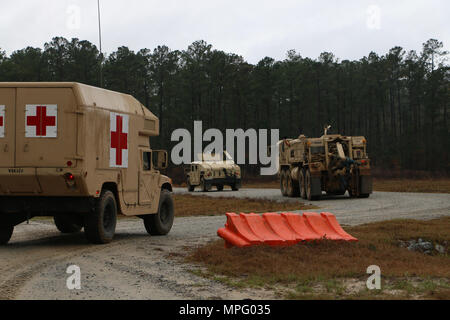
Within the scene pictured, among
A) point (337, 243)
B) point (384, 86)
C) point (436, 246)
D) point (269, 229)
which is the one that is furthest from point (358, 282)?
point (384, 86)

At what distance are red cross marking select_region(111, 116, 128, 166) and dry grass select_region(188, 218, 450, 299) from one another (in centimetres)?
290

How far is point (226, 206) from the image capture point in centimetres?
2661

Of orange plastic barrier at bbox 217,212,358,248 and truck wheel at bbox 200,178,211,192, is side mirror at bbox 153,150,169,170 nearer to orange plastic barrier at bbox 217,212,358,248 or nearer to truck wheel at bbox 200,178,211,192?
orange plastic barrier at bbox 217,212,358,248

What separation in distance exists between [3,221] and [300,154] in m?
19.6

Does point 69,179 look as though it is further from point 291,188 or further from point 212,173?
point 212,173

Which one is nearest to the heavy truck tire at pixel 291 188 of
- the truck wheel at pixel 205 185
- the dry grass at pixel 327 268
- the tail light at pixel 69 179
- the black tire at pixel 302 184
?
the black tire at pixel 302 184

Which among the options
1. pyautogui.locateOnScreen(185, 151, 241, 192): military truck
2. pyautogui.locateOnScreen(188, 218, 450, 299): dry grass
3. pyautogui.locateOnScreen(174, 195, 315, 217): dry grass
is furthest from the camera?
pyautogui.locateOnScreen(185, 151, 241, 192): military truck

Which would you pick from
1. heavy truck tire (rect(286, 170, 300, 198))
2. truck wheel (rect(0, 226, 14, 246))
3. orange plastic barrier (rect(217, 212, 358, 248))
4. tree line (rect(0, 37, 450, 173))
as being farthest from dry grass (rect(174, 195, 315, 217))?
tree line (rect(0, 37, 450, 173))

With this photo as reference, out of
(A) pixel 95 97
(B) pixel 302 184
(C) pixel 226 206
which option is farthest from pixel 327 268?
(B) pixel 302 184

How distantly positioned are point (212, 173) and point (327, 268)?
3157cm

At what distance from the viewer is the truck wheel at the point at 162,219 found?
15.4 m

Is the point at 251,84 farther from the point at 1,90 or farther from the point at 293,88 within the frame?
the point at 1,90

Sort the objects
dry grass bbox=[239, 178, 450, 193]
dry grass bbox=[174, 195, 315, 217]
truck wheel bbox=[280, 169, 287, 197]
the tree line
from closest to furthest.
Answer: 1. dry grass bbox=[174, 195, 315, 217]
2. truck wheel bbox=[280, 169, 287, 197]
3. dry grass bbox=[239, 178, 450, 193]
4. the tree line

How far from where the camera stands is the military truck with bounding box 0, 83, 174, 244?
1198cm
